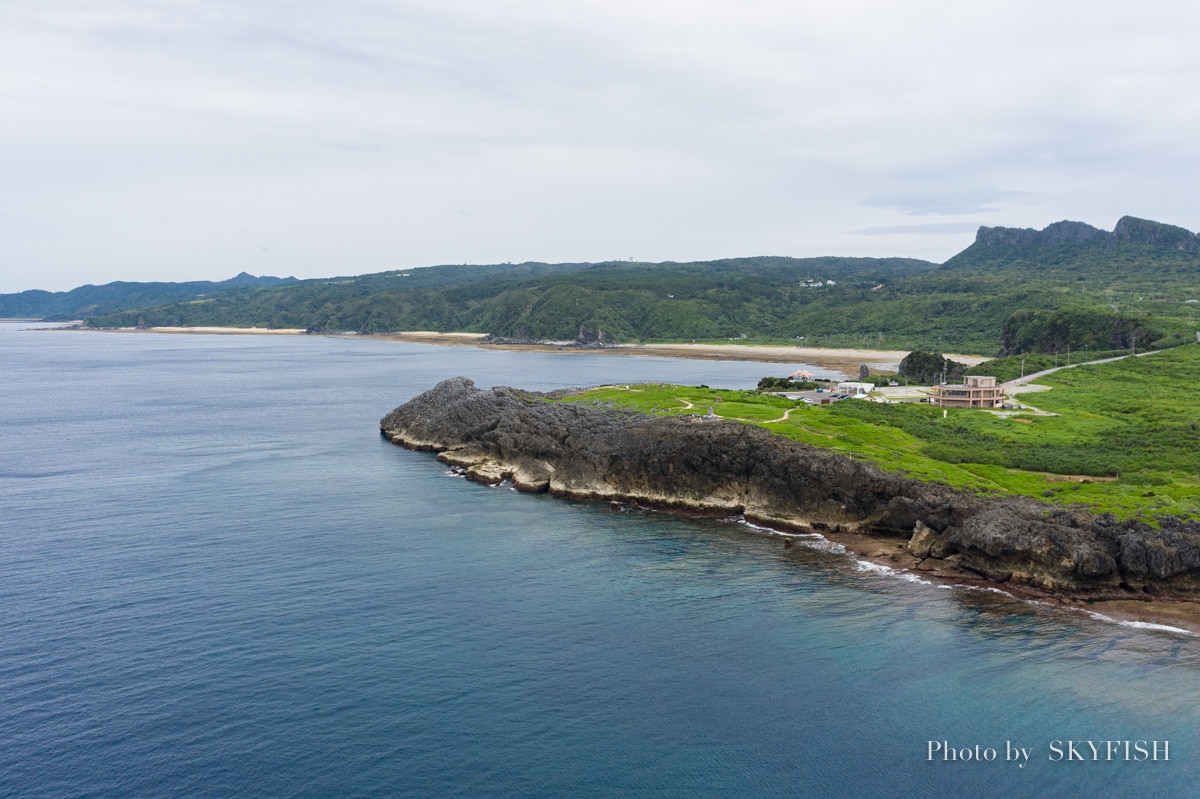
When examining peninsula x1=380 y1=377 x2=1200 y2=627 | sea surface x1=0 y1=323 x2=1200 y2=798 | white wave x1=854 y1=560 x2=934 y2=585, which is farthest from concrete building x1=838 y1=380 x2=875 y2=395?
white wave x1=854 y1=560 x2=934 y2=585

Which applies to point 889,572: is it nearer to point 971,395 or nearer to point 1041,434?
point 1041,434

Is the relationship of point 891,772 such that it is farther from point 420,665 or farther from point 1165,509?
point 1165,509

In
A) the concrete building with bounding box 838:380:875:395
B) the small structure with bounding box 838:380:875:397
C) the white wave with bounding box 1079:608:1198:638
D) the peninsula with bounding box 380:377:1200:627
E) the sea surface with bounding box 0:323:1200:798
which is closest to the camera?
the sea surface with bounding box 0:323:1200:798

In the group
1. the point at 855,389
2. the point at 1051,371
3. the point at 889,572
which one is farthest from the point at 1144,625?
the point at 1051,371

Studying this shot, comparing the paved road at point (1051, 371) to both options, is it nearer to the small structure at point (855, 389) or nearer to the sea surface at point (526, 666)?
the small structure at point (855, 389)

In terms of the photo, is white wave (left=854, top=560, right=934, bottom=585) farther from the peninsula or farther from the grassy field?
the grassy field

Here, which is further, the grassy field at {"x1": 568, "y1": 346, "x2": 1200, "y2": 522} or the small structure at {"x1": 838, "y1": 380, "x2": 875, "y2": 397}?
the small structure at {"x1": 838, "y1": 380, "x2": 875, "y2": 397}
